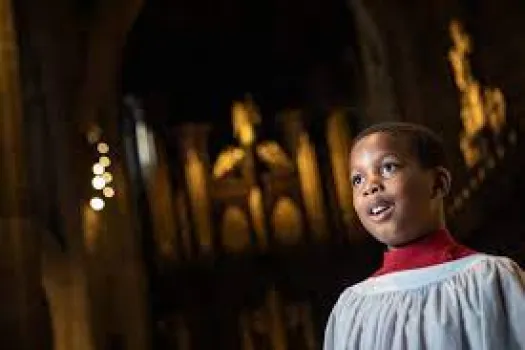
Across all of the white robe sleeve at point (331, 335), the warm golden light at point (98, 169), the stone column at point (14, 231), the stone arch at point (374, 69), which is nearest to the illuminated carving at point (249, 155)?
the stone arch at point (374, 69)

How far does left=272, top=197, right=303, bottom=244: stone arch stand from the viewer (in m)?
10.2

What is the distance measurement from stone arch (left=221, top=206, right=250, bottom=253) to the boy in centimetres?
885

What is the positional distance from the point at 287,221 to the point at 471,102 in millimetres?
2744

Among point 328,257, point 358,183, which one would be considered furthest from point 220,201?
point 358,183

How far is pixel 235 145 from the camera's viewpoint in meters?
10.9

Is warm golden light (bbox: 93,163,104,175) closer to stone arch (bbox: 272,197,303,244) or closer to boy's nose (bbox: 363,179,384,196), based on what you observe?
stone arch (bbox: 272,197,303,244)

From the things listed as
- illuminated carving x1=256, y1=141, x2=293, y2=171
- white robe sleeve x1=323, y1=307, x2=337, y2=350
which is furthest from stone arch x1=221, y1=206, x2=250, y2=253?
white robe sleeve x1=323, y1=307, x2=337, y2=350

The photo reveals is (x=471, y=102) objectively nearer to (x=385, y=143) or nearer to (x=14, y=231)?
(x=14, y=231)

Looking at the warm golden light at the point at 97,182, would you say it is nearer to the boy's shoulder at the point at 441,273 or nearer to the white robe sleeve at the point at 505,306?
the boy's shoulder at the point at 441,273

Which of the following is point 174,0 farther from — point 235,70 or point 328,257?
point 328,257

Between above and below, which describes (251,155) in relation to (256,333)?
above

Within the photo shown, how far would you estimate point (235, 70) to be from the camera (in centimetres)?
1173

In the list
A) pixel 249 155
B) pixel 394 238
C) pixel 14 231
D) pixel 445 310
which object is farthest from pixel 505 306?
pixel 249 155

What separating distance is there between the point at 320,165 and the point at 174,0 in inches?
107
